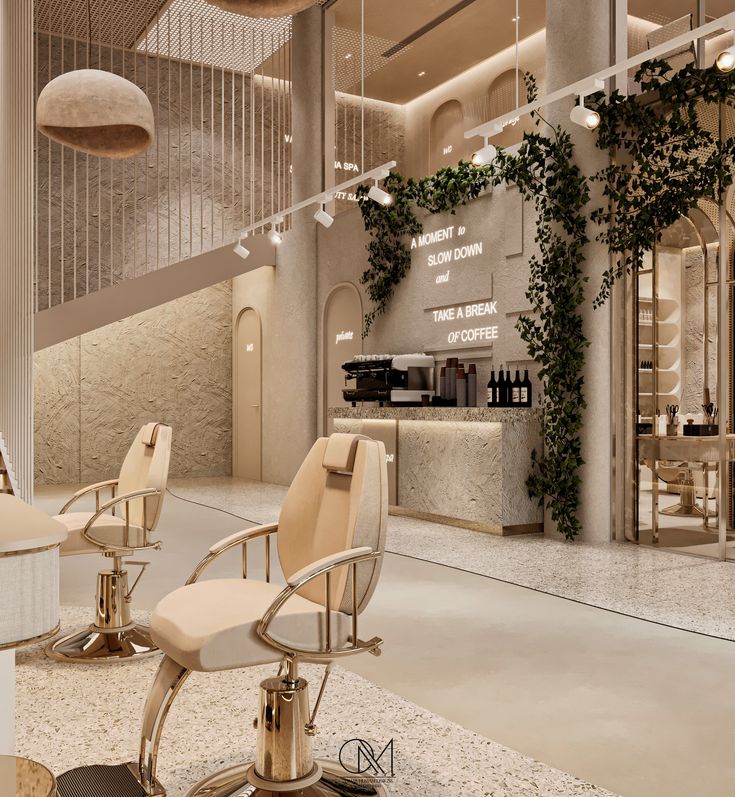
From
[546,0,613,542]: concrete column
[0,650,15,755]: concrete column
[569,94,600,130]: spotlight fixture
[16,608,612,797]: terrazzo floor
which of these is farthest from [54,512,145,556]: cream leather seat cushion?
[546,0,613,542]: concrete column

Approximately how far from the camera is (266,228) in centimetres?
1059

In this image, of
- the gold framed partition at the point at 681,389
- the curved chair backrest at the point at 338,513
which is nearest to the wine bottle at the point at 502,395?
the gold framed partition at the point at 681,389

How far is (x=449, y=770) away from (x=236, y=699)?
2.92 feet

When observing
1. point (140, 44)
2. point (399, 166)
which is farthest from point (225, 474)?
point (140, 44)

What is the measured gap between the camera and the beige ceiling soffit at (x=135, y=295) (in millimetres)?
8719

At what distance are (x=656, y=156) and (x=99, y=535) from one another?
451 centimetres

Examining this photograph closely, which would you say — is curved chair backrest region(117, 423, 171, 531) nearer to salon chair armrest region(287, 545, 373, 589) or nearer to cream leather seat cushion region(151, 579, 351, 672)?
cream leather seat cushion region(151, 579, 351, 672)

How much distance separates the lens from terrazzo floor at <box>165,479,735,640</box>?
4.03 metres

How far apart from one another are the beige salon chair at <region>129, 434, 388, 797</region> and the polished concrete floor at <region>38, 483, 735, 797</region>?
2.35 ft

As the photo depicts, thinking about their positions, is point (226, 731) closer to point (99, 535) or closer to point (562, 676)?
point (99, 535)

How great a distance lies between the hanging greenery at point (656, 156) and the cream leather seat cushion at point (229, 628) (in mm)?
4417

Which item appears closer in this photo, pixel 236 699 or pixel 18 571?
pixel 18 571

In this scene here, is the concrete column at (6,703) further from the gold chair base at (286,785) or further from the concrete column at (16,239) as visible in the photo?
the concrete column at (16,239)

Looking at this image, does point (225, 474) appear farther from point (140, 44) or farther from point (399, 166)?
point (140, 44)
